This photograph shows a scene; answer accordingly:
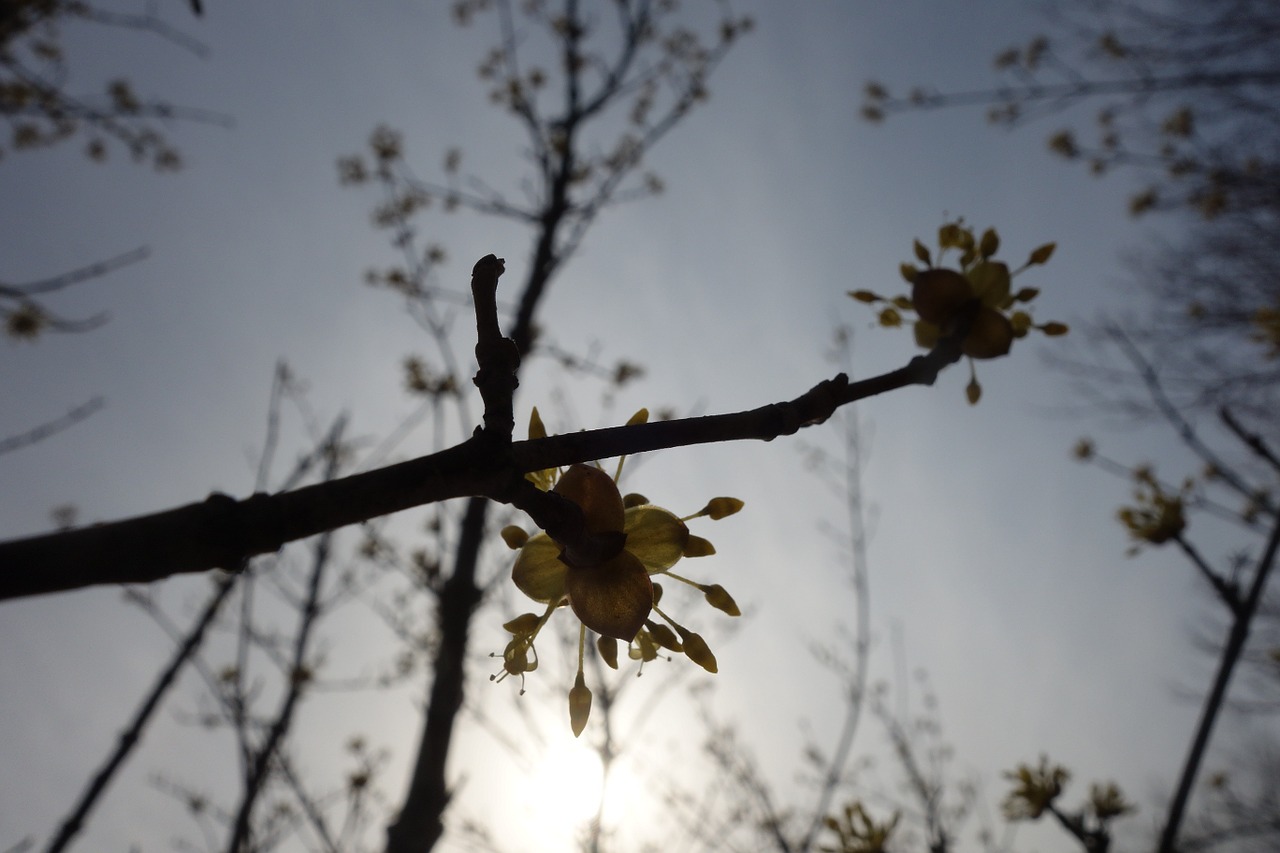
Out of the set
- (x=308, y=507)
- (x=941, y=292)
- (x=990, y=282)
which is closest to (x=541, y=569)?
(x=308, y=507)

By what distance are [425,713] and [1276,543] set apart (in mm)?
4083

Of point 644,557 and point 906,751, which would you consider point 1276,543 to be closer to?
point 644,557

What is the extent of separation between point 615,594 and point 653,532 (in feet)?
0.43

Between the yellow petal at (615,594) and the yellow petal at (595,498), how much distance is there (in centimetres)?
5

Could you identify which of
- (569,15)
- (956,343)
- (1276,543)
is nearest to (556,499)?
(956,343)

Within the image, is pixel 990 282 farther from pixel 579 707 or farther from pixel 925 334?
pixel 579 707

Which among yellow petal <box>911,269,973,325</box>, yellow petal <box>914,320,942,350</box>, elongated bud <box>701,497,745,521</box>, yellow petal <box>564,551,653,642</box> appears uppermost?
yellow petal <box>914,320,942,350</box>

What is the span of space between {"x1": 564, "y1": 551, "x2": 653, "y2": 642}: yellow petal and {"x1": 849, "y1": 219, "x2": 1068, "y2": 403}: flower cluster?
83cm

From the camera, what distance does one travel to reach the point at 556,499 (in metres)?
0.93

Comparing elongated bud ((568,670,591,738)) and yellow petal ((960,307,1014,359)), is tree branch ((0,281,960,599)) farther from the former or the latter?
yellow petal ((960,307,1014,359))

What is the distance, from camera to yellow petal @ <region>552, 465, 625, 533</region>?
1.07 m

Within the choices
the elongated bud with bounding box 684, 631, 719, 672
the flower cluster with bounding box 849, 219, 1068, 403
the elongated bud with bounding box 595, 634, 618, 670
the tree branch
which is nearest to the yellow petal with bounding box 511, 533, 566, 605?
the elongated bud with bounding box 595, 634, 618, 670

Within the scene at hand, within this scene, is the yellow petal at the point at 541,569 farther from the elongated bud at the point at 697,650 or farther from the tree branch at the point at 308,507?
the tree branch at the point at 308,507

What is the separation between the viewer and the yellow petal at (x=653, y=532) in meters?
1.17
